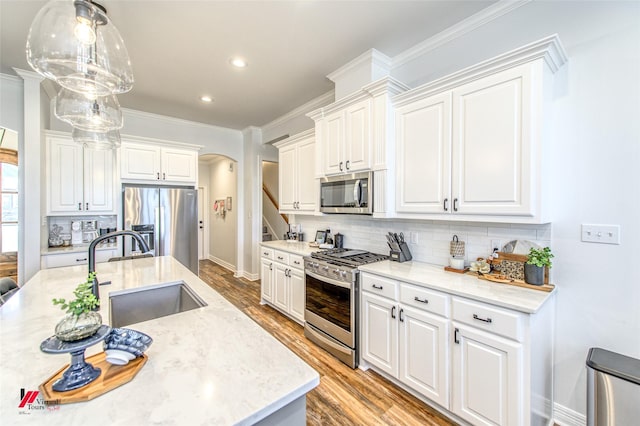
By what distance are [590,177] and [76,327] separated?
2.70 m

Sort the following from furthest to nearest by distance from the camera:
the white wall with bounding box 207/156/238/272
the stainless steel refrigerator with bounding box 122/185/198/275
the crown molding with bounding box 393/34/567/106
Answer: the white wall with bounding box 207/156/238/272 → the stainless steel refrigerator with bounding box 122/185/198/275 → the crown molding with bounding box 393/34/567/106

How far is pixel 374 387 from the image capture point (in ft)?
7.14

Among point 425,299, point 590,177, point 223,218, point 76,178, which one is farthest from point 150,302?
point 223,218

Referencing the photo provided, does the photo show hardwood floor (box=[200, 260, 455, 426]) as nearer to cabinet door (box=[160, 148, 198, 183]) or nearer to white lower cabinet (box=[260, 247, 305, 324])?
white lower cabinet (box=[260, 247, 305, 324])

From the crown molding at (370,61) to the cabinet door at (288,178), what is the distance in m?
1.26

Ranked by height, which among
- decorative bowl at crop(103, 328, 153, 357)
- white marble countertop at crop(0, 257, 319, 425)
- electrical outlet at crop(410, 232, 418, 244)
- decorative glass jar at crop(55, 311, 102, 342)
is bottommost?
white marble countertop at crop(0, 257, 319, 425)

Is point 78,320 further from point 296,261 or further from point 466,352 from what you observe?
point 296,261

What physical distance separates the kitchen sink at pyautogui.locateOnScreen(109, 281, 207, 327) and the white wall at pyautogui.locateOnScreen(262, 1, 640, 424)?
2413 millimetres

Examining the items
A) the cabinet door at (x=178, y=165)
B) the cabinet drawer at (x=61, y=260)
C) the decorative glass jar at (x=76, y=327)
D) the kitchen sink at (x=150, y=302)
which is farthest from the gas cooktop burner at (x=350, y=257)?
the cabinet drawer at (x=61, y=260)

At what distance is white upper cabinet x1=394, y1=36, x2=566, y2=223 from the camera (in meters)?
1.68

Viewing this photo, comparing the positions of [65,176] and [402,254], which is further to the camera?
[65,176]

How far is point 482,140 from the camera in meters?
1.90

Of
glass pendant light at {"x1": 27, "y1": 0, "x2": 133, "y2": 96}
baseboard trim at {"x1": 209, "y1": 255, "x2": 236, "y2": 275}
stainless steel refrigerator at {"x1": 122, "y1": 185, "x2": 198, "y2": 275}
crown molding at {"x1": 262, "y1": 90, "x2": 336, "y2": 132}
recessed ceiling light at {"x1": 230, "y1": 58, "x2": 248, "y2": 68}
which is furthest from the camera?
baseboard trim at {"x1": 209, "y1": 255, "x2": 236, "y2": 275}

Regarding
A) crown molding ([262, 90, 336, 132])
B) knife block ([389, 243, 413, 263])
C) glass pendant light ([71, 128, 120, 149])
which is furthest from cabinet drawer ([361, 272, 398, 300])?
glass pendant light ([71, 128, 120, 149])
